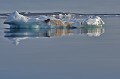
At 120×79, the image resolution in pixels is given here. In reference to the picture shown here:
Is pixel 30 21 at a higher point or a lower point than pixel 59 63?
lower

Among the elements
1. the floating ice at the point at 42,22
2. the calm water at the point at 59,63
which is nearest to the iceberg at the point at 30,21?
the floating ice at the point at 42,22

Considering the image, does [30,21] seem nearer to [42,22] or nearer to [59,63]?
[42,22]

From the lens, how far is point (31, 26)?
2047 cm

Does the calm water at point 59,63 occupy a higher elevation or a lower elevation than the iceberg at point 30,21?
higher

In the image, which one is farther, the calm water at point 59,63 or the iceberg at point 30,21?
the iceberg at point 30,21

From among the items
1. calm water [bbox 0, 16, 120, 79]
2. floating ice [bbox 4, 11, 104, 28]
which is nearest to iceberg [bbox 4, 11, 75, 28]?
floating ice [bbox 4, 11, 104, 28]

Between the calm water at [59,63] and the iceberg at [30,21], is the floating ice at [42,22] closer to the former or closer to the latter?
the iceberg at [30,21]

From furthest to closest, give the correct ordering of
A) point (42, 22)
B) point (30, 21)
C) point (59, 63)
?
point (42, 22), point (30, 21), point (59, 63)

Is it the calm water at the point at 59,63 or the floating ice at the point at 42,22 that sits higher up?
the calm water at the point at 59,63

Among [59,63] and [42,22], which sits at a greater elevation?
[59,63]

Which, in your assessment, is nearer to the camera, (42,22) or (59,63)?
(59,63)

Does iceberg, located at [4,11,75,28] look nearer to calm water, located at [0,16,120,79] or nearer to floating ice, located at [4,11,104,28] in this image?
floating ice, located at [4,11,104,28]

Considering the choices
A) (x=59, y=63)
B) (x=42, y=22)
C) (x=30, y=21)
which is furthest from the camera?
(x=42, y=22)

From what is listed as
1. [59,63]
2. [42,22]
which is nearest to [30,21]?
[42,22]
